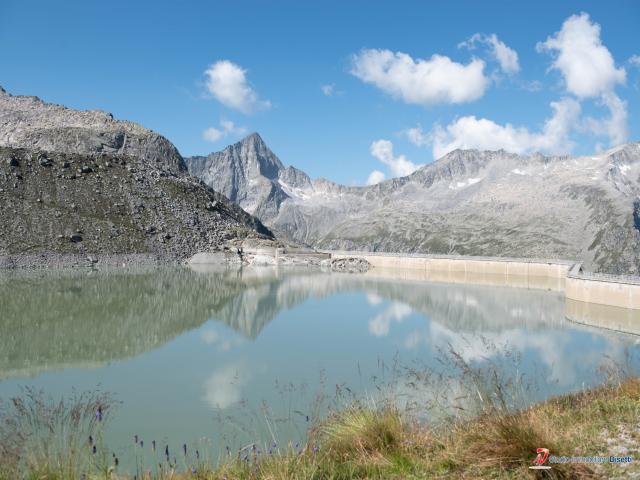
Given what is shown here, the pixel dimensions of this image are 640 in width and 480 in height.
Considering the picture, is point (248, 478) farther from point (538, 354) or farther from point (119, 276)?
point (119, 276)

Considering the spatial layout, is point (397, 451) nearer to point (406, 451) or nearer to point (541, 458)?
point (406, 451)

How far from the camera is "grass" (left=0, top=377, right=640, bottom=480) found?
5.98 m

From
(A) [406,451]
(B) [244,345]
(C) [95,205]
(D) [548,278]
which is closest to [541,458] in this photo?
(A) [406,451]

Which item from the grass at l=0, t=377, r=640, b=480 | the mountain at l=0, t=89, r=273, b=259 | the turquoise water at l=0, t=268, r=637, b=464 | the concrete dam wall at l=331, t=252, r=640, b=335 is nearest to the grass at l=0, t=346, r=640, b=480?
the grass at l=0, t=377, r=640, b=480

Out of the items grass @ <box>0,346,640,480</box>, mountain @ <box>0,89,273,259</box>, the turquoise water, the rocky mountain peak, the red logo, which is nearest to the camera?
the red logo

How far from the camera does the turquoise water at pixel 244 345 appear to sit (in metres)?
15.4

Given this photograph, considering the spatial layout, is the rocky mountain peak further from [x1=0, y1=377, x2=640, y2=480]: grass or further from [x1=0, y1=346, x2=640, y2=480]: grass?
[x1=0, y1=377, x2=640, y2=480]: grass

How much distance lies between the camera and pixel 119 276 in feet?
213

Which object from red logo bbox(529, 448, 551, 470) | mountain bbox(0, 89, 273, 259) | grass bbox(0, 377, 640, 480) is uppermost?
mountain bbox(0, 89, 273, 259)

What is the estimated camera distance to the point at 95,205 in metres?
86.8

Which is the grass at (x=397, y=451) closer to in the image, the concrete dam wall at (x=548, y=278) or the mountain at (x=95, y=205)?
the concrete dam wall at (x=548, y=278)

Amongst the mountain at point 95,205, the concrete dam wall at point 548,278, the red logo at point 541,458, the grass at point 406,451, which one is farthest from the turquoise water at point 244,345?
the mountain at point 95,205

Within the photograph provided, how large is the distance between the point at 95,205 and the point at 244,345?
68.1 m

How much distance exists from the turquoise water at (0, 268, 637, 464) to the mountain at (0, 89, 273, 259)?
1550 centimetres
